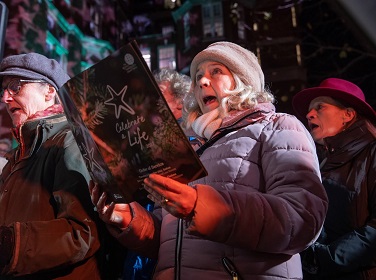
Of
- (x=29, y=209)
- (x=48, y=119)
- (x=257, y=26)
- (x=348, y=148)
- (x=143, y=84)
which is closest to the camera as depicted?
(x=143, y=84)

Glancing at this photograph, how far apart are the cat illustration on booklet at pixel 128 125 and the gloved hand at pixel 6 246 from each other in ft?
1.99

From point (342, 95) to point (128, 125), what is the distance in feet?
8.35

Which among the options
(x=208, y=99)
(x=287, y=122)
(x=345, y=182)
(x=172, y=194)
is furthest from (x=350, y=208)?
(x=172, y=194)

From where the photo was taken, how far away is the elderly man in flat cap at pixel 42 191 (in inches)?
77.8

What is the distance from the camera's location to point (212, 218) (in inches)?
63.6

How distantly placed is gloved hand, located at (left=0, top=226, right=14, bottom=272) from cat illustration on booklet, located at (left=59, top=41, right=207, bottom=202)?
61 centimetres

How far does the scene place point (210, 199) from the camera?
5.36ft

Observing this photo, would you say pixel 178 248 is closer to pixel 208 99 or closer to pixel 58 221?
pixel 58 221

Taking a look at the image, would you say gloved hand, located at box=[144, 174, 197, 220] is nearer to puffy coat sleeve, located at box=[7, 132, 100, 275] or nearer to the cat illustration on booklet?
the cat illustration on booklet

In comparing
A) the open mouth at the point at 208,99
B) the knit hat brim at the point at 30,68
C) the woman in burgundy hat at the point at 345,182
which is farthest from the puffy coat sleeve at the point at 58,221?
the woman in burgundy hat at the point at 345,182

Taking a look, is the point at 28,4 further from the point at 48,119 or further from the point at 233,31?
the point at 233,31

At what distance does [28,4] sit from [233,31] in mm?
13928

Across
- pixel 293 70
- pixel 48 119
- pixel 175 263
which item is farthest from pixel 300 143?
pixel 293 70

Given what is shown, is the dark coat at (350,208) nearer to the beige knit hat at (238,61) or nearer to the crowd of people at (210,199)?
the crowd of people at (210,199)
